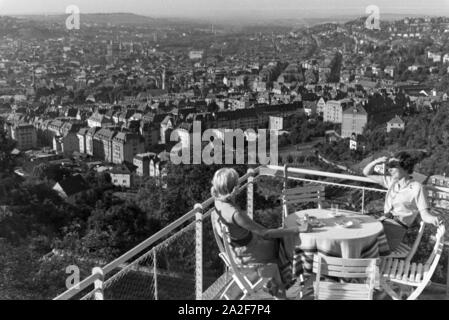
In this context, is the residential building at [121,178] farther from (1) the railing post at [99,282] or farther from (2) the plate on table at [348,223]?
(1) the railing post at [99,282]

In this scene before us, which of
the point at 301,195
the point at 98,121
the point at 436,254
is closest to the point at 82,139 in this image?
the point at 98,121

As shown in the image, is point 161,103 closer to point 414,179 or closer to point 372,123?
point 372,123

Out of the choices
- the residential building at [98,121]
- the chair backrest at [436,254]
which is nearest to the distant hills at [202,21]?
the residential building at [98,121]

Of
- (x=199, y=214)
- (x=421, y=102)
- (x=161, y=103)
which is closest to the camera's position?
(x=199, y=214)

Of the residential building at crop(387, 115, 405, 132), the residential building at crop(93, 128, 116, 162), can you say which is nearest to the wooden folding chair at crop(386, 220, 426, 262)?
the residential building at crop(387, 115, 405, 132)

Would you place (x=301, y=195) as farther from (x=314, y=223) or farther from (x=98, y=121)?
(x=98, y=121)
